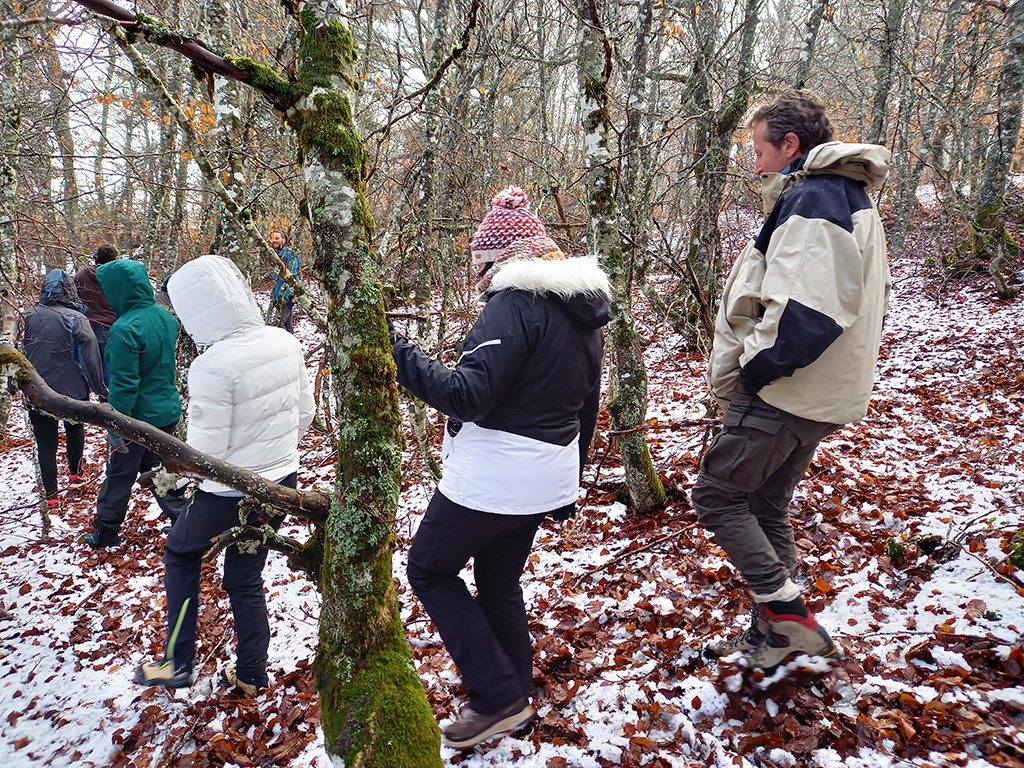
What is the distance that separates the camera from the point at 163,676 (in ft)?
9.81

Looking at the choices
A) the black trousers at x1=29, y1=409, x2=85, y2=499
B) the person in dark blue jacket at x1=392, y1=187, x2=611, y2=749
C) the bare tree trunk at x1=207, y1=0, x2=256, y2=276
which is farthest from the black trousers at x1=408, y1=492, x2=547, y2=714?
the black trousers at x1=29, y1=409, x2=85, y2=499

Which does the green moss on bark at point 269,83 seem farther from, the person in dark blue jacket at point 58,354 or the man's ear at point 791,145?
the person in dark blue jacket at point 58,354

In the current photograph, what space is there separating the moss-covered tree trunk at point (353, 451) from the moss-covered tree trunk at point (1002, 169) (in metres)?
10.6

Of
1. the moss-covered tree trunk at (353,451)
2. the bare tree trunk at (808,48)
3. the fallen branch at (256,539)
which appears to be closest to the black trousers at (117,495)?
the fallen branch at (256,539)

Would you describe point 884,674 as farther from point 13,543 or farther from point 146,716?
point 13,543

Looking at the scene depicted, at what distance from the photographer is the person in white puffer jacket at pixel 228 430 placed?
280cm

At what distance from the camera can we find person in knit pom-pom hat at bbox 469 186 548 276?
2336 mm

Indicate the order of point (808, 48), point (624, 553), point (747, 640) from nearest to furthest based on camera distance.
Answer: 1. point (747, 640)
2. point (624, 553)
3. point (808, 48)

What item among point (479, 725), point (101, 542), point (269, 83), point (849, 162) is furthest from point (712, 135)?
point (101, 542)

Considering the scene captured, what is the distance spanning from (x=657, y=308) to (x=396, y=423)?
5.68m

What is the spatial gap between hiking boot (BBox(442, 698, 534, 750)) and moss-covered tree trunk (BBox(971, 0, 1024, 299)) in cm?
1046

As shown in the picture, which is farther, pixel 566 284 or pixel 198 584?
pixel 198 584

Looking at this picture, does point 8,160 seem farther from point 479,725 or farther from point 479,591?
point 479,725

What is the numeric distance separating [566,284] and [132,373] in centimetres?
418
